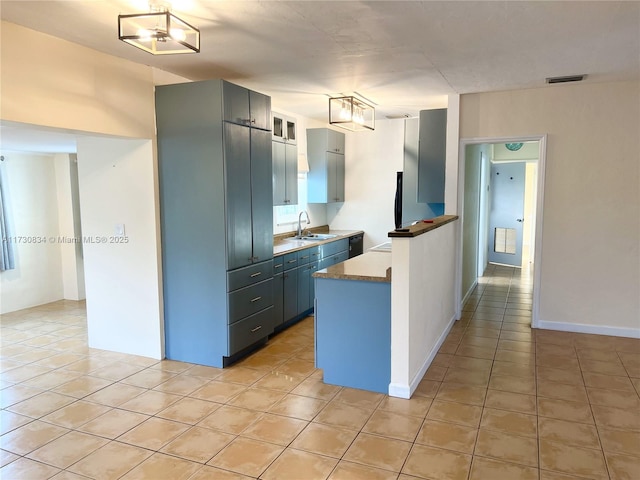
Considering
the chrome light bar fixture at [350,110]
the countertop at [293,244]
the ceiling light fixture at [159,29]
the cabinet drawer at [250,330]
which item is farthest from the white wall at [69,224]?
the ceiling light fixture at [159,29]

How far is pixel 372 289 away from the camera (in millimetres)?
3252

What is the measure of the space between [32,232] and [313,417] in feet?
16.5

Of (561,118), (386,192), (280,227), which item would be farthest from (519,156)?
(280,227)

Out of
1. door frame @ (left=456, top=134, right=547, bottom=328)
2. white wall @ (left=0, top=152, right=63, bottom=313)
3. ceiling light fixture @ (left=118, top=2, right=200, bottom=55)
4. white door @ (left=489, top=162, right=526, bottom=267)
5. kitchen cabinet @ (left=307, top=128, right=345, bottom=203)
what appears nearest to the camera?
ceiling light fixture @ (left=118, top=2, right=200, bottom=55)

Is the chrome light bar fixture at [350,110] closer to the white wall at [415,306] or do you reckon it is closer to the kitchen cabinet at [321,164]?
the kitchen cabinet at [321,164]

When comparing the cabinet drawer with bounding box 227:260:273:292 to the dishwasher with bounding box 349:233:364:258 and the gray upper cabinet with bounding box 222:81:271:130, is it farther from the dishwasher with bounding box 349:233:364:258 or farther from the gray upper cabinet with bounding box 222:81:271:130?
the dishwasher with bounding box 349:233:364:258

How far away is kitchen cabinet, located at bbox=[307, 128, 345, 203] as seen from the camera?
617cm

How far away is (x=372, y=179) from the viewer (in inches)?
264

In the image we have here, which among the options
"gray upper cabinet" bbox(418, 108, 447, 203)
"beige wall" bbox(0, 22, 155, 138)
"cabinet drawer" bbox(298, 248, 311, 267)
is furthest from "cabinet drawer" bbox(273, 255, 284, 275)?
"gray upper cabinet" bbox(418, 108, 447, 203)

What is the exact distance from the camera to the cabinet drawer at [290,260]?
4.69m

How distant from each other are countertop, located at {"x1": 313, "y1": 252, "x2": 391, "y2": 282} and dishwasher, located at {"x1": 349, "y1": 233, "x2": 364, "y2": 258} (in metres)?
2.37

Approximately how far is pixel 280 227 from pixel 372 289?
2790mm

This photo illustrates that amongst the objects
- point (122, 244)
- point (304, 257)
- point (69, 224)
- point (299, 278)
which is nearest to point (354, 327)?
point (299, 278)

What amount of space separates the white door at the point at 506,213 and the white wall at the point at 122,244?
6.88 meters
